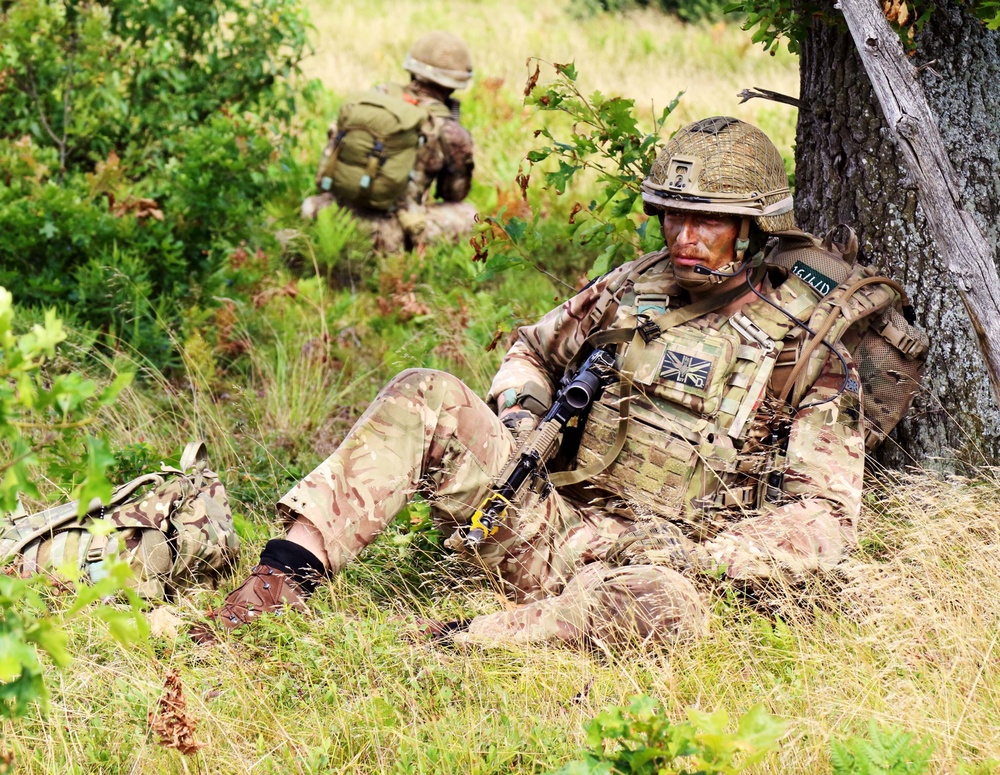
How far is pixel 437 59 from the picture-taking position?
29.8 ft

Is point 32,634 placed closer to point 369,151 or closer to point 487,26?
point 369,151

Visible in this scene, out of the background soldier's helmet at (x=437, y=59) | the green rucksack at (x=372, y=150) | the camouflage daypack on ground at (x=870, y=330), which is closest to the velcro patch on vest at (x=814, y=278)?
the camouflage daypack on ground at (x=870, y=330)

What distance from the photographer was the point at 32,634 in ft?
6.06

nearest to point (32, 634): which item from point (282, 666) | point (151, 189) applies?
point (282, 666)

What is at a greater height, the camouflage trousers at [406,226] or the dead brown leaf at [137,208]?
the dead brown leaf at [137,208]

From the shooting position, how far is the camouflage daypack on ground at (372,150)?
836 cm

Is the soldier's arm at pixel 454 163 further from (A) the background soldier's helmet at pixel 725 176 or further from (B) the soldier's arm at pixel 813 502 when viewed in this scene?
(B) the soldier's arm at pixel 813 502

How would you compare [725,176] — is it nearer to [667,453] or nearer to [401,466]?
[667,453]

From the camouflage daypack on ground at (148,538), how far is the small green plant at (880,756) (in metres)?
2.21

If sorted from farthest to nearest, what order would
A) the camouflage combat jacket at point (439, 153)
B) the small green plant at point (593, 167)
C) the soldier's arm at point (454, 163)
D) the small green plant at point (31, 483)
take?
1. the soldier's arm at point (454, 163)
2. the camouflage combat jacket at point (439, 153)
3. the small green plant at point (593, 167)
4. the small green plant at point (31, 483)

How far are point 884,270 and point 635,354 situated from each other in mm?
1013

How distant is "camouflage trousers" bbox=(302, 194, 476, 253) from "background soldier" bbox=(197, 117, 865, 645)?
4.72m

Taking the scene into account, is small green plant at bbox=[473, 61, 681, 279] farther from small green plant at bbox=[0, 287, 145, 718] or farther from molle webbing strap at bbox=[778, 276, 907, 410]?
small green plant at bbox=[0, 287, 145, 718]

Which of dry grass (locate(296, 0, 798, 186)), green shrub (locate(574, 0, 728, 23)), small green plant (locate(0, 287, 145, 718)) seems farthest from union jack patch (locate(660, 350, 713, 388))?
green shrub (locate(574, 0, 728, 23))
